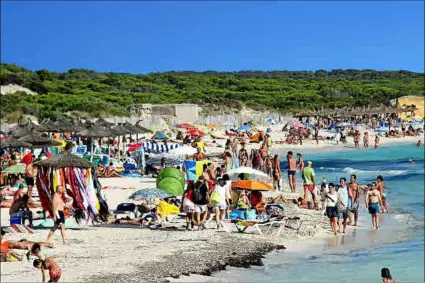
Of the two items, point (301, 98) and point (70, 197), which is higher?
point (301, 98)

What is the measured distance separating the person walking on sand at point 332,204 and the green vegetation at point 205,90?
28.3m

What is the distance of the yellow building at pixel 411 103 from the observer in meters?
61.5

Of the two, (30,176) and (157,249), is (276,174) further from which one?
(157,249)

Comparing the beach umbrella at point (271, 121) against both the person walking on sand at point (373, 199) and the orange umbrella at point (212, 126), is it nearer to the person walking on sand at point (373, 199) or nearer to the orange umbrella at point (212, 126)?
the orange umbrella at point (212, 126)

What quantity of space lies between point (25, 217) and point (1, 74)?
167ft

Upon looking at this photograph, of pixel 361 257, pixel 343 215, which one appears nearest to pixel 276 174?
pixel 343 215

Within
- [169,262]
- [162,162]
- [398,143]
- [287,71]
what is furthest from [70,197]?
[287,71]

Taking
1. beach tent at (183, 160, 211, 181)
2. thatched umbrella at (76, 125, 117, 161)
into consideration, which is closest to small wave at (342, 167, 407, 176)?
thatched umbrella at (76, 125, 117, 161)

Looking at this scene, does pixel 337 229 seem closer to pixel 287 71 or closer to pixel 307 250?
pixel 307 250

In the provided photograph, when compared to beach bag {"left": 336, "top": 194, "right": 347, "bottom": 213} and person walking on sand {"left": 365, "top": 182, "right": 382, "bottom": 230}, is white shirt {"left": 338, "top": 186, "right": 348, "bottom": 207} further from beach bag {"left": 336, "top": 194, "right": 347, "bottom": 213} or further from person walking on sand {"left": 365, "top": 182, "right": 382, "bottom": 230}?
person walking on sand {"left": 365, "top": 182, "right": 382, "bottom": 230}

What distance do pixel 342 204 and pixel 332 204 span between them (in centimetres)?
26

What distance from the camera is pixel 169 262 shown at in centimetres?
846

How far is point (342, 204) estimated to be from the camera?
36.9 ft

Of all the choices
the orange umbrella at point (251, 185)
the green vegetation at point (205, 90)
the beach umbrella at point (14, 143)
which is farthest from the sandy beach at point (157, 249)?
the green vegetation at point (205, 90)
